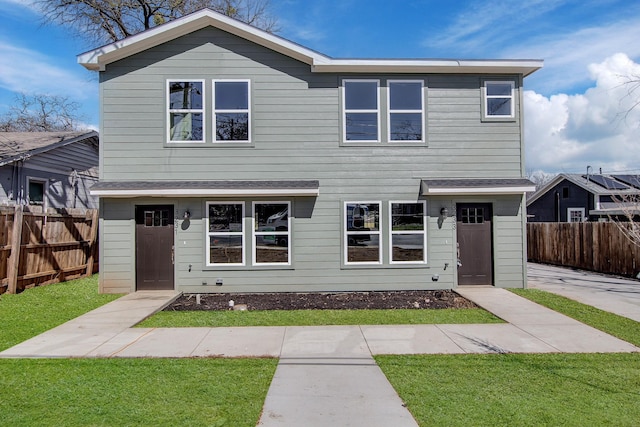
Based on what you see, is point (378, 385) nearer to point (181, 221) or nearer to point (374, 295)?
point (374, 295)

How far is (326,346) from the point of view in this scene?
19.3ft

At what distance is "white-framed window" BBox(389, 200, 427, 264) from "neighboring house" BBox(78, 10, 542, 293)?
3 cm

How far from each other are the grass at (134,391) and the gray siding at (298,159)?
503 cm

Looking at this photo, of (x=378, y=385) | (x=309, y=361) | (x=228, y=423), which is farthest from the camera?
(x=309, y=361)

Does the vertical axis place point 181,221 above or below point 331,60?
below

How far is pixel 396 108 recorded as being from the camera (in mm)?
10430

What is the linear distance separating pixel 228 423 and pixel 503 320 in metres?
5.66

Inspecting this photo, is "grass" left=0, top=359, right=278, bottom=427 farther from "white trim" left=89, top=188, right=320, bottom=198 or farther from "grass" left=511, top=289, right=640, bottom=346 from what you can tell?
"grass" left=511, top=289, right=640, bottom=346

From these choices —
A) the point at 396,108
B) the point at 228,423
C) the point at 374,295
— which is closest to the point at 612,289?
the point at 374,295

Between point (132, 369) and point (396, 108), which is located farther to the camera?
point (396, 108)

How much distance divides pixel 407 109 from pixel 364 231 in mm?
3329

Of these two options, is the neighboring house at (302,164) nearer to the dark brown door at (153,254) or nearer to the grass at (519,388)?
the dark brown door at (153,254)

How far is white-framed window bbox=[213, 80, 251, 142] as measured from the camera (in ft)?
33.3

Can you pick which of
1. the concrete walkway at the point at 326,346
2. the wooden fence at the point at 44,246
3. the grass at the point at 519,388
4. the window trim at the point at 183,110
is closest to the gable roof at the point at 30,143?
the wooden fence at the point at 44,246
